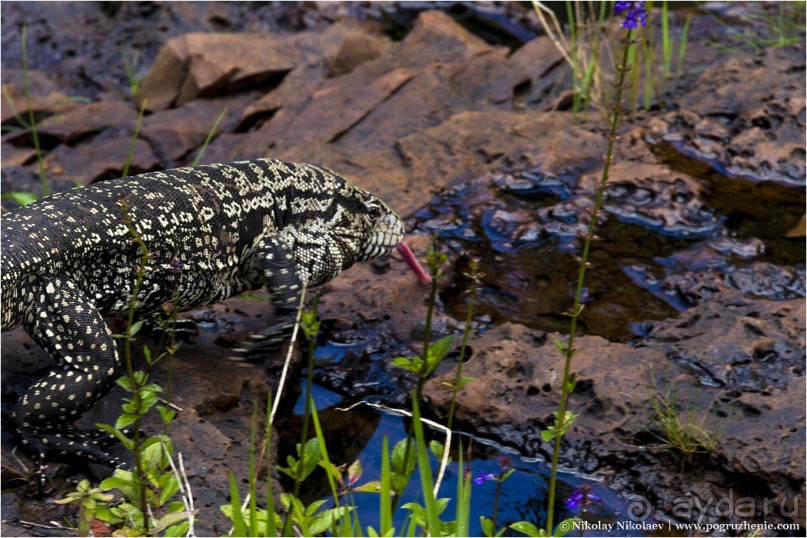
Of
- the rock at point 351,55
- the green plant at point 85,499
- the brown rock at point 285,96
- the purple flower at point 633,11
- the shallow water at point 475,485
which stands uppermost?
the purple flower at point 633,11

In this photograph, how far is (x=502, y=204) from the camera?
23.7ft

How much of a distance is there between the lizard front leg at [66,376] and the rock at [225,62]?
576 cm

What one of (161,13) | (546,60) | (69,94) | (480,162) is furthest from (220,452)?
(161,13)

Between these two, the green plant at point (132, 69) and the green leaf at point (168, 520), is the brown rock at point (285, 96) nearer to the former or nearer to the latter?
the green plant at point (132, 69)

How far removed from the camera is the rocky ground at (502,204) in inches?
195

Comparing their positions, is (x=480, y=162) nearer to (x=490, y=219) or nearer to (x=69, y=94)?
(x=490, y=219)

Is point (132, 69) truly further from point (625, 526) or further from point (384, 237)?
point (625, 526)

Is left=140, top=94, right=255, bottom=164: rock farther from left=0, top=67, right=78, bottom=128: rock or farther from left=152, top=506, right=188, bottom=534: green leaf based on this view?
left=152, top=506, right=188, bottom=534: green leaf

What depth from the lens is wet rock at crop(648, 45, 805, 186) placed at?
758cm

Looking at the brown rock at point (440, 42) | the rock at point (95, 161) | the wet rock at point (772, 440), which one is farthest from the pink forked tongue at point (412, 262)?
the brown rock at point (440, 42)

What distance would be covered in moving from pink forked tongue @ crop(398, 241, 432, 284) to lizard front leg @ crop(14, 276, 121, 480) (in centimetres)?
220

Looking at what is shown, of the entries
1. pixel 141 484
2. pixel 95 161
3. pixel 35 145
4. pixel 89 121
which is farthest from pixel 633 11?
pixel 89 121

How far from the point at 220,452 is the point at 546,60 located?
623cm

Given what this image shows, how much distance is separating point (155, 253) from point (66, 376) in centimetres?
75
